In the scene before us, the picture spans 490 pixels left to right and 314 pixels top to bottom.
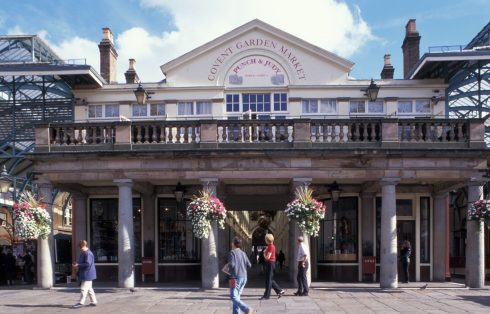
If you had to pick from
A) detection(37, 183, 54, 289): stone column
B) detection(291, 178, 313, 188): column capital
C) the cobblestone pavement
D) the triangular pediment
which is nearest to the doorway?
the cobblestone pavement

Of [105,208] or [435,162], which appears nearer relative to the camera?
[435,162]

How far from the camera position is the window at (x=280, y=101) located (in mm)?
21062

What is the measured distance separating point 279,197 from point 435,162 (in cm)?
719

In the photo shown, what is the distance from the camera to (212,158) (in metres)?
16.7

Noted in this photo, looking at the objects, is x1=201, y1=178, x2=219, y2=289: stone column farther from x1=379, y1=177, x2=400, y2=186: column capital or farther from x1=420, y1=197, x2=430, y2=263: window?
x1=420, y1=197, x2=430, y2=263: window

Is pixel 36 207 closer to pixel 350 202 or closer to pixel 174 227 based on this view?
pixel 174 227

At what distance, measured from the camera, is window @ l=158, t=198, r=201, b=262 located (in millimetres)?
20656

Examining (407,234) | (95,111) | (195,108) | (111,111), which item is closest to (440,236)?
(407,234)

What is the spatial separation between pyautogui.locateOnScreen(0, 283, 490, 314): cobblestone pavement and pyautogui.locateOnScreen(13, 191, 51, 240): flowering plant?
69.4 inches

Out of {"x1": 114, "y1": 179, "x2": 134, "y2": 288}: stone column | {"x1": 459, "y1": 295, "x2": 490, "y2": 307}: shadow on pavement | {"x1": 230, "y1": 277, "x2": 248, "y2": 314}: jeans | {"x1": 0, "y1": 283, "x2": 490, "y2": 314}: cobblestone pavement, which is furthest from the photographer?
{"x1": 114, "y1": 179, "x2": 134, "y2": 288}: stone column

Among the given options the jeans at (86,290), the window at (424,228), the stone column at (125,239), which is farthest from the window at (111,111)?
the window at (424,228)

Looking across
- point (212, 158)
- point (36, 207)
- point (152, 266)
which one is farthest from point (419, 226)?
point (36, 207)

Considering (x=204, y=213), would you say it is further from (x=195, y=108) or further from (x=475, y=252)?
(x=475, y=252)

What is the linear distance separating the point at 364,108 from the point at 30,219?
1251 centimetres
